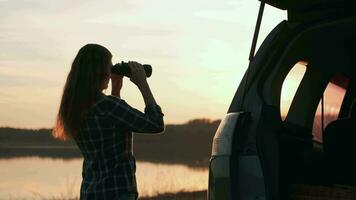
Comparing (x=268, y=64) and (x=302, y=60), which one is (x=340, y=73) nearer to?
(x=302, y=60)

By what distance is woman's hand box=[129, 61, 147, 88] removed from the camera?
408 cm

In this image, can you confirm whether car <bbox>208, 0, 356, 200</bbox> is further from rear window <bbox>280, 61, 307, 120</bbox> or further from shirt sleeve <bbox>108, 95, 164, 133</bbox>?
shirt sleeve <bbox>108, 95, 164, 133</bbox>

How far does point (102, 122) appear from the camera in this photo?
3.98 m

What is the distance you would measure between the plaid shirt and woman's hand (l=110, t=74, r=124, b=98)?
0.25 m

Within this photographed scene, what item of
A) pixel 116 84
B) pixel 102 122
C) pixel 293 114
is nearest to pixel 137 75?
pixel 116 84

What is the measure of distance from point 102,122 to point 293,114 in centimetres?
180

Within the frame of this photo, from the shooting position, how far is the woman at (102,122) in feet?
12.9

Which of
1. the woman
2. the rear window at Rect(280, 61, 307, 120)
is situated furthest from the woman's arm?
the rear window at Rect(280, 61, 307, 120)

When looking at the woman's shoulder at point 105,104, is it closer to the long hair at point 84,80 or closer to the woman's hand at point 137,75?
the long hair at point 84,80

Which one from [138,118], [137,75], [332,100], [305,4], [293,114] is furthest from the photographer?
[332,100]

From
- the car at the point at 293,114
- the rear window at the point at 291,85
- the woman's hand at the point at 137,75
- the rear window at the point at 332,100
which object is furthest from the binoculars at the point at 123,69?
the rear window at the point at 332,100

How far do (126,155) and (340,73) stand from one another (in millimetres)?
2272

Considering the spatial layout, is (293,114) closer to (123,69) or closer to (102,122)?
(123,69)

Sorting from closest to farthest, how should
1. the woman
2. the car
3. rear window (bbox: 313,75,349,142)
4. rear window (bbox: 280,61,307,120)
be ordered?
the car → the woman → rear window (bbox: 280,61,307,120) → rear window (bbox: 313,75,349,142)
